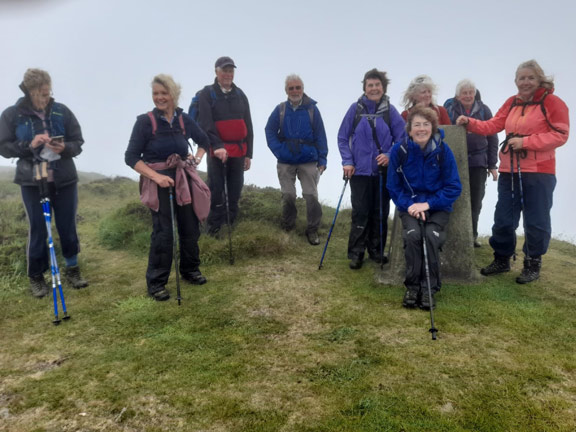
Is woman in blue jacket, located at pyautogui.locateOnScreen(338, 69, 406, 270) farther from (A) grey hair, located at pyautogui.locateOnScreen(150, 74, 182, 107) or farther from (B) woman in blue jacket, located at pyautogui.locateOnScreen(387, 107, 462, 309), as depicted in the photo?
(A) grey hair, located at pyautogui.locateOnScreen(150, 74, 182, 107)

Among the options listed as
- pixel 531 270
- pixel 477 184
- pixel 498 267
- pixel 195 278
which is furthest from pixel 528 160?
pixel 195 278

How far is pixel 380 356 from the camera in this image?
4000mm

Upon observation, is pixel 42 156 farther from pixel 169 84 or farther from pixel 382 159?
pixel 382 159

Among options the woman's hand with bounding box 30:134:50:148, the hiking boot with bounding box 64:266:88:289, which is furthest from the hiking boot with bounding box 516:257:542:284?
the woman's hand with bounding box 30:134:50:148

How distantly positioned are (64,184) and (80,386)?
3.51m

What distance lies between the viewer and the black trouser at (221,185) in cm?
840

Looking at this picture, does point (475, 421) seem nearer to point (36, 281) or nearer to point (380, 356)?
point (380, 356)

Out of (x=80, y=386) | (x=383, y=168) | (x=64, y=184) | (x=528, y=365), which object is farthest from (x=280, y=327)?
(x=64, y=184)

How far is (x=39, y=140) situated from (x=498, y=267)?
25.4 feet

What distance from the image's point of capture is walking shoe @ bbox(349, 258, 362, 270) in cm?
718

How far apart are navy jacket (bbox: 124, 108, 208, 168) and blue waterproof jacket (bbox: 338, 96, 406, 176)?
9.26 feet

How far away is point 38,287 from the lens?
606 cm

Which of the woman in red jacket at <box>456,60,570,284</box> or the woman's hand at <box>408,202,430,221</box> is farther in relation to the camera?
the woman in red jacket at <box>456,60,570,284</box>

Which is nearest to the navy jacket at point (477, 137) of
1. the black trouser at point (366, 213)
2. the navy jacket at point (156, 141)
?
the black trouser at point (366, 213)
